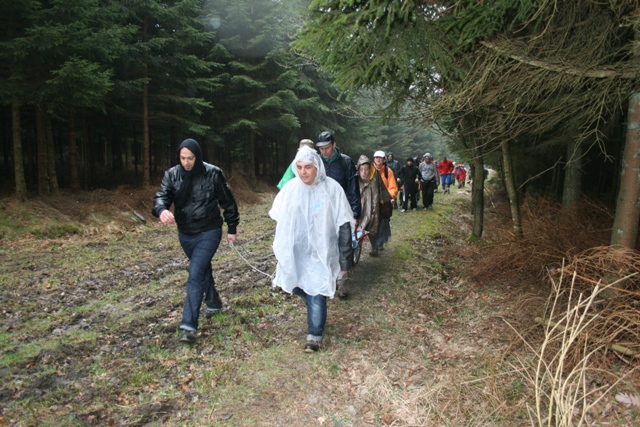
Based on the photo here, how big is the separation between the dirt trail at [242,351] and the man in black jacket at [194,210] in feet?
1.59

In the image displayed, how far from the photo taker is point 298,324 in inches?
215

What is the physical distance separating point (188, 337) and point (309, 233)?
1.80 m

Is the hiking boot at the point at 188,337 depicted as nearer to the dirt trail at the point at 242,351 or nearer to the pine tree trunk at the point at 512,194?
the dirt trail at the point at 242,351

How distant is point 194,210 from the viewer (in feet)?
16.1

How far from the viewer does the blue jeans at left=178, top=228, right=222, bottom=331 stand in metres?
4.76

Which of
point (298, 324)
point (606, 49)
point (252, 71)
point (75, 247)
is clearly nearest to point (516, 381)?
point (298, 324)

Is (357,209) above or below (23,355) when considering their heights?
above

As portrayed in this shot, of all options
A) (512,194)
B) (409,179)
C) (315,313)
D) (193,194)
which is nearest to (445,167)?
(409,179)

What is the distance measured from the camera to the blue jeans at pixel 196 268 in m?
4.76

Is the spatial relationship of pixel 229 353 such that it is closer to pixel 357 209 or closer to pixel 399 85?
pixel 357 209

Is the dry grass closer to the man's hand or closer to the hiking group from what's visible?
the hiking group

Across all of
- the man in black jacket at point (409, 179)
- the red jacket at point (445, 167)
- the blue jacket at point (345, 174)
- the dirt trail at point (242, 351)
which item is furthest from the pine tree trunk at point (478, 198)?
the red jacket at point (445, 167)

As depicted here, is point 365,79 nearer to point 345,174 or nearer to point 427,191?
point 345,174

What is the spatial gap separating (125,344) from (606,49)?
6.63 m
